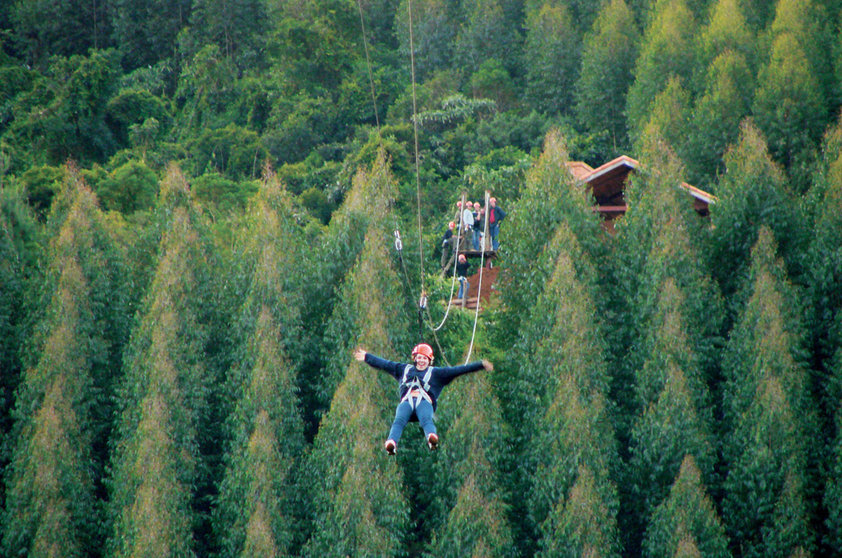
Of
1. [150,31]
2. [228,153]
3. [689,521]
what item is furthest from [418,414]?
[150,31]

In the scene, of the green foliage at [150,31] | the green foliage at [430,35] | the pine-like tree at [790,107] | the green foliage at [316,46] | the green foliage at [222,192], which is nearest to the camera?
the pine-like tree at [790,107]

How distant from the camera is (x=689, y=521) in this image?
66.8 feet

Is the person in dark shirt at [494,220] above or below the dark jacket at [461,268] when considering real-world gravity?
above

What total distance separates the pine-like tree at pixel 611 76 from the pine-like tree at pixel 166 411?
24775 mm

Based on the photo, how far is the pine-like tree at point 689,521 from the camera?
2039cm

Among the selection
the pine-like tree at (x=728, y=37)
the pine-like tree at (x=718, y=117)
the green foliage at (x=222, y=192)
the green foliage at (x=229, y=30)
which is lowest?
the green foliage at (x=222, y=192)

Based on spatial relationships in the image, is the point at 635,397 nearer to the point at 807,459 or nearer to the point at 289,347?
the point at 807,459

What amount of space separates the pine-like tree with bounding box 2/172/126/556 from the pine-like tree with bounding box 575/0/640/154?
84.4 feet

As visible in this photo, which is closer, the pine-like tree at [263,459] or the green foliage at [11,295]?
the pine-like tree at [263,459]

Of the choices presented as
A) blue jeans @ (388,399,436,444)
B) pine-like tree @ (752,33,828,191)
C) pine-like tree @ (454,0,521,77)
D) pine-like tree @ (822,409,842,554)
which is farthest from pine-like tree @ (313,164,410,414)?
pine-like tree @ (454,0,521,77)

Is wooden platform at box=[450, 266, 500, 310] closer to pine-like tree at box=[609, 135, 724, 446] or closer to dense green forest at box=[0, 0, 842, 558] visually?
dense green forest at box=[0, 0, 842, 558]

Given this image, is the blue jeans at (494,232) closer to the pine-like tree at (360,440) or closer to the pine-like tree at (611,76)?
the pine-like tree at (360,440)

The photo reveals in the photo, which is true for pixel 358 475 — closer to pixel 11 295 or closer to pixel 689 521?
pixel 689 521

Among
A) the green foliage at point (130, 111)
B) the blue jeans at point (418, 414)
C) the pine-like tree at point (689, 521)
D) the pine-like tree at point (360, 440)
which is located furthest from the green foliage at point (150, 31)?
the blue jeans at point (418, 414)
